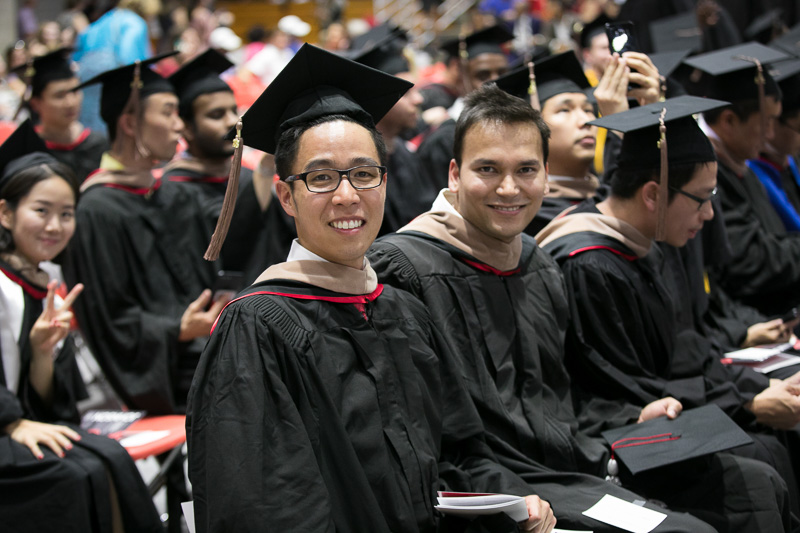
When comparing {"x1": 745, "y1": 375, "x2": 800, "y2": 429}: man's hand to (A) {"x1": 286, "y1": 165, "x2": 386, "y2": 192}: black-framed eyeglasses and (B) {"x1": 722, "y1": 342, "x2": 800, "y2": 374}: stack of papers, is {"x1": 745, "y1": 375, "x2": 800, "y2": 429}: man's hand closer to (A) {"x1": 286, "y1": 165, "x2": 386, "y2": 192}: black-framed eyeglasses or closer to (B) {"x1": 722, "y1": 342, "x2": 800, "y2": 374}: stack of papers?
(B) {"x1": 722, "y1": 342, "x2": 800, "y2": 374}: stack of papers

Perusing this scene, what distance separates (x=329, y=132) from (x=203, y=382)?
73 centimetres

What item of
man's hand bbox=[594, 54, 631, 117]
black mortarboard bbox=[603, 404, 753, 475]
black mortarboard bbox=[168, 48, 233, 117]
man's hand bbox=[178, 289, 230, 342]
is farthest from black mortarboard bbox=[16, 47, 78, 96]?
black mortarboard bbox=[603, 404, 753, 475]

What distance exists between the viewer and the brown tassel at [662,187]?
10.0ft

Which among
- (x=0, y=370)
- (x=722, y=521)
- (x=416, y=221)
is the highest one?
(x=416, y=221)

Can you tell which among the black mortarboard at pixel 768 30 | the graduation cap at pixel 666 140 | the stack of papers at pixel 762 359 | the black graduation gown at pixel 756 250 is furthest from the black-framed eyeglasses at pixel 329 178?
the black mortarboard at pixel 768 30

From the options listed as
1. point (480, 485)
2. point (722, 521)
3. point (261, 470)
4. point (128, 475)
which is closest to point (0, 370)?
point (128, 475)

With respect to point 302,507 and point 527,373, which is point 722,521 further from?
point 302,507

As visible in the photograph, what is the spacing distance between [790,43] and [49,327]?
5660mm

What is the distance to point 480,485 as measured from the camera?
237 centimetres

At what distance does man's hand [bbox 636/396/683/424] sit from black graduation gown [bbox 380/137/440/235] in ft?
7.08

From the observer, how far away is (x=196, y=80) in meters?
4.70

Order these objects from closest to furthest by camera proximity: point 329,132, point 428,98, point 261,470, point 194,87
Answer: point 261,470
point 329,132
point 194,87
point 428,98

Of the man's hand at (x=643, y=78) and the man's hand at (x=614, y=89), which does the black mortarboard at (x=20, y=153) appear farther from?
the man's hand at (x=643, y=78)

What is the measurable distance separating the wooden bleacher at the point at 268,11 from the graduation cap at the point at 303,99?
16.4 metres
